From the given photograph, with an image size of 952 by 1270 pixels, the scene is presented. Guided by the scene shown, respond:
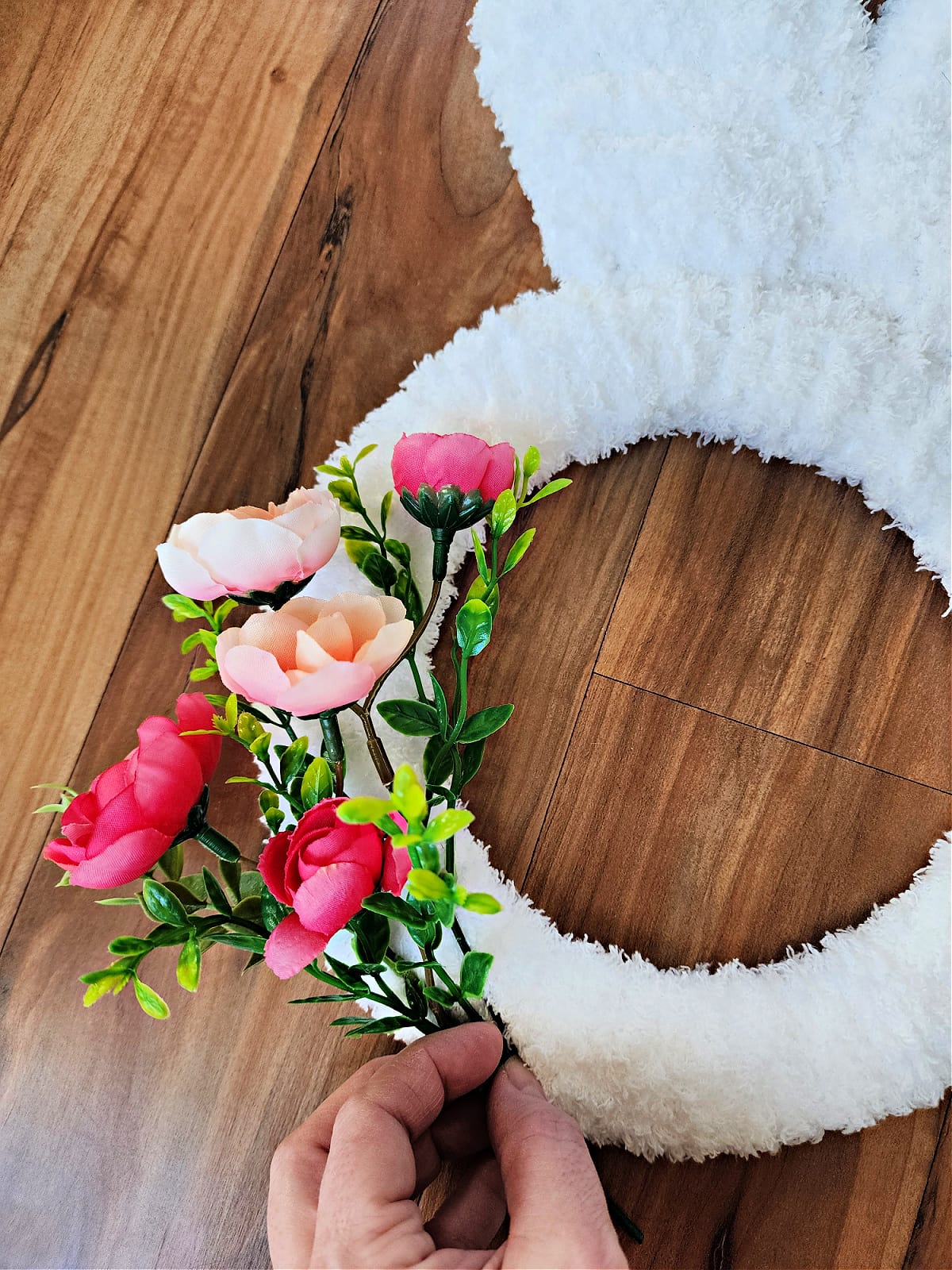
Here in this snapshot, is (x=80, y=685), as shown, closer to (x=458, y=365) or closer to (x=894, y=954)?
(x=458, y=365)

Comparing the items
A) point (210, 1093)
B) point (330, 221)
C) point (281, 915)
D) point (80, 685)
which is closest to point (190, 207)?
point (330, 221)

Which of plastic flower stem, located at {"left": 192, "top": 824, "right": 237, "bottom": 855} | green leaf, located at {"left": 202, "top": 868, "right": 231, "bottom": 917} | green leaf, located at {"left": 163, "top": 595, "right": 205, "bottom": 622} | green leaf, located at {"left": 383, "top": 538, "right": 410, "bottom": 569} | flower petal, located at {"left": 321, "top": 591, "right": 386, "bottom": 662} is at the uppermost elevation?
green leaf, located at {"left": 383, "top": 538, "right": 410, "bottom": 569}

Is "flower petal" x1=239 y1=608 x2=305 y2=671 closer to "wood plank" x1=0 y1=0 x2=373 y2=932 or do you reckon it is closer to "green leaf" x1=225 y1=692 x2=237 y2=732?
"green leaf" x1=225 y1=692 x2=237 y2=732

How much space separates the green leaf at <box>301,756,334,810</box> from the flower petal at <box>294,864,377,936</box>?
0.07 metres

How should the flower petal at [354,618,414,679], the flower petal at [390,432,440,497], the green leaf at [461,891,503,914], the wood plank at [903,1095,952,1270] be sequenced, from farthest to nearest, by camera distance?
the wood plank at [903,1095,952,1270] < the flower petal at [390,432,440,497] < the flower petal at [354,618,414,679] < the green leaf at [461,891,503,914]

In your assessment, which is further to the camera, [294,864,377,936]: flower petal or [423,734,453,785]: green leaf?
[423,734,453,785]: green leaf

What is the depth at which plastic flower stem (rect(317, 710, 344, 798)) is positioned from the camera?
1.71ft

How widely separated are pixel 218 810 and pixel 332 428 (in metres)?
0.34

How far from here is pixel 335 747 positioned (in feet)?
1.76

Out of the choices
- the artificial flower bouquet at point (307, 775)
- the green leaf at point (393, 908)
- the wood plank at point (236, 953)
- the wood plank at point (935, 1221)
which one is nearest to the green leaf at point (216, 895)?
the artificial flower bouquet at point (307, 775)

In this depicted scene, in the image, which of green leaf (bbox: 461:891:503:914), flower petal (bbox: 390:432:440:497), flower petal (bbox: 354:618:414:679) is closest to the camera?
green leaf (bbox: 461:891:503:914)

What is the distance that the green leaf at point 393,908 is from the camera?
45cm

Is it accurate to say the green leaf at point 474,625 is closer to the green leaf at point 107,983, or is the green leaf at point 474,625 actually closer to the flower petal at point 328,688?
the flower petal at point 328,688

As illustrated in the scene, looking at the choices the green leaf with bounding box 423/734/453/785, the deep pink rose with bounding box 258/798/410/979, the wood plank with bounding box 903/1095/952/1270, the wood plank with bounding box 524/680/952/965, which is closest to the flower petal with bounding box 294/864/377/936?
the deep pink rose with bounding box 258/798/410/979
